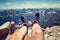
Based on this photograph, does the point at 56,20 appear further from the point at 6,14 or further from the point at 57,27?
the point at 6,14

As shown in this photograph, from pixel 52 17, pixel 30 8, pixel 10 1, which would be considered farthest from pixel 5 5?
pixel 52 17

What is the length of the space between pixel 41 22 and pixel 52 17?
0.46ft

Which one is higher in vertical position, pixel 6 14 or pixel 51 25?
pixel 6 14

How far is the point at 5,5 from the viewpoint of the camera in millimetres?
1573

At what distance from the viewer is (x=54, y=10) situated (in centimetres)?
158

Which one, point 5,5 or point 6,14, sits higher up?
point 5,5

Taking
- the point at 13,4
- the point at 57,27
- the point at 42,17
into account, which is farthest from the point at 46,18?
the point at 13,4

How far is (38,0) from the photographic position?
5.16ft

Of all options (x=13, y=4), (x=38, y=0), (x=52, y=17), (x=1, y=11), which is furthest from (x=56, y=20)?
(x=1, y=11)

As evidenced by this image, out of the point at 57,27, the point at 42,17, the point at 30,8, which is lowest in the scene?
the point at 57,27

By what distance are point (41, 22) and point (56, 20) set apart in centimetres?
18

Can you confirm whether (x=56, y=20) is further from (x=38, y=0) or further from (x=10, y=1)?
(x=10, y=1)

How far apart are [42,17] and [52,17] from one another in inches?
4.6

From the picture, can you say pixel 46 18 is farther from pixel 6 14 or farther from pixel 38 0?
pixel 6 14
